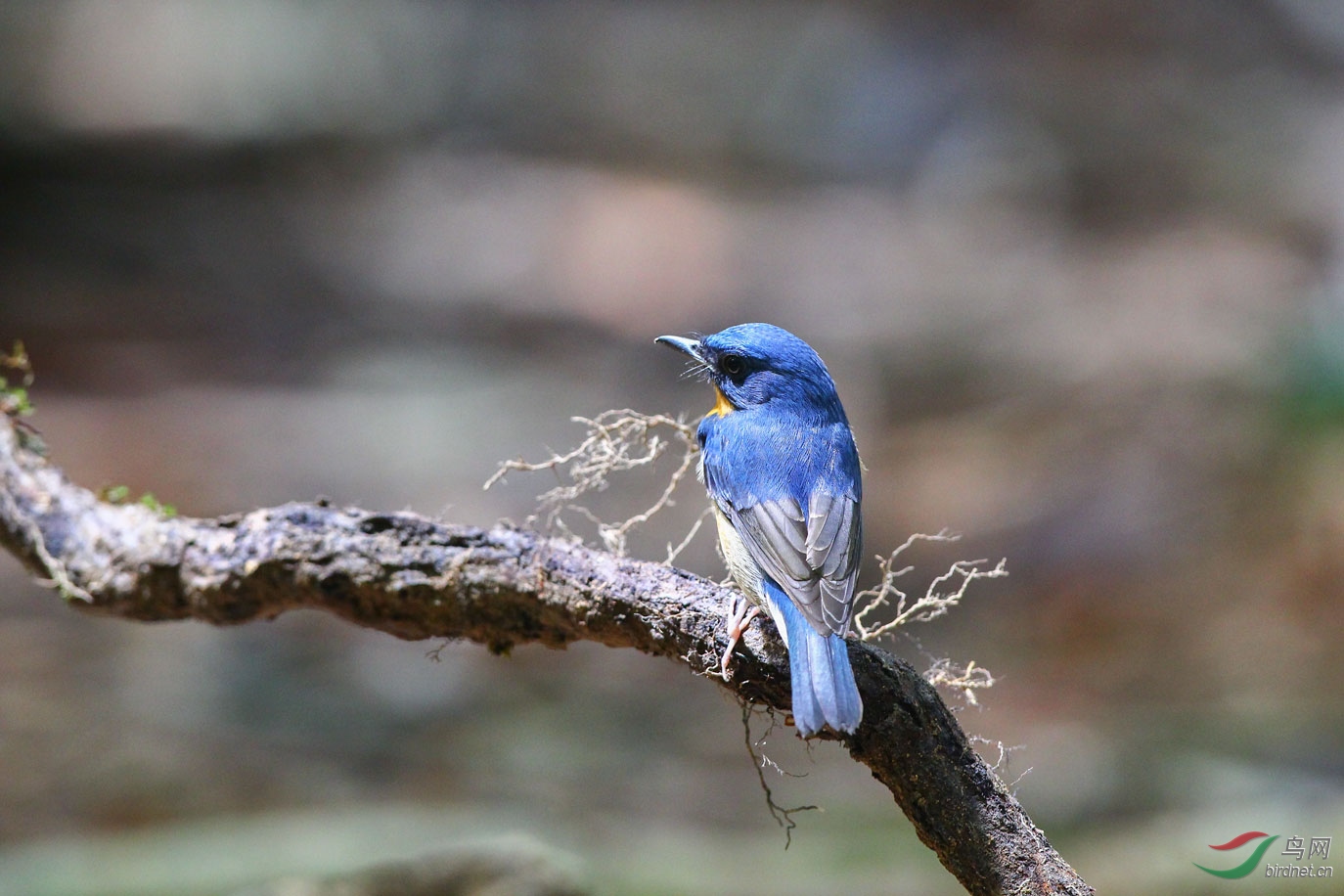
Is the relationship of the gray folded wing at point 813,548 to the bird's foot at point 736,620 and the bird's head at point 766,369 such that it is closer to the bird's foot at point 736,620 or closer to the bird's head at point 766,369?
the bird's foot at point 736,620

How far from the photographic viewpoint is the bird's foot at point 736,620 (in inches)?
91.4

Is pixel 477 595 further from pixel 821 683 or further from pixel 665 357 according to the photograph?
pixel 665 357

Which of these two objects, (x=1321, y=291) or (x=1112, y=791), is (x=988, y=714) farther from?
(x=1321, y=291)

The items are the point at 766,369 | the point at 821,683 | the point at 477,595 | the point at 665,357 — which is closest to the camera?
the point at 821,683

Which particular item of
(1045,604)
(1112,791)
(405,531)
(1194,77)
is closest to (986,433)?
(1045,604)

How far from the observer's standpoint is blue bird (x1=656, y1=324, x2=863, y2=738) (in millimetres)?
2129

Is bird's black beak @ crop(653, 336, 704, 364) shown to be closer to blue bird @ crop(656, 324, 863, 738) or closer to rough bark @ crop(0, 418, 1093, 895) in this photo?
blue bird @ crop(656, 324, 863, 738)

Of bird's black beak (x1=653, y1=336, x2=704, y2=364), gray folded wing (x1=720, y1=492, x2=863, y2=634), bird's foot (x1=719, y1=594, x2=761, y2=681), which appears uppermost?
bird's black beak (x1=653, y1=336, x2=704, y2=364)

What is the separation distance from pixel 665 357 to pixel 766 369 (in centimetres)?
535

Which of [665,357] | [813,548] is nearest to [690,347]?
[813,548]

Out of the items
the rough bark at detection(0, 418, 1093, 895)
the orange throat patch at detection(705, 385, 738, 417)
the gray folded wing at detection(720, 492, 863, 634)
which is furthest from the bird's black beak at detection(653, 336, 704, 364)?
the rough bark at detection(0, 418, 1093, 895)

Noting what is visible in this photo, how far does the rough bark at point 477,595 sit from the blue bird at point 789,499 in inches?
4.5

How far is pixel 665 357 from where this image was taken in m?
8.39

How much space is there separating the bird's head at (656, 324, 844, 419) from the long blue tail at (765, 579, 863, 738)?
95 cm
